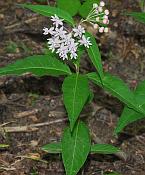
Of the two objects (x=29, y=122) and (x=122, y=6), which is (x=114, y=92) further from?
(x=122, y=6)

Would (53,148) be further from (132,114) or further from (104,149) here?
(132,114)

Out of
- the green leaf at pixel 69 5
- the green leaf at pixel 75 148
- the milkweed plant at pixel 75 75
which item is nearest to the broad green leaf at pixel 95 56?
the milkweed plant at pixel 75 75

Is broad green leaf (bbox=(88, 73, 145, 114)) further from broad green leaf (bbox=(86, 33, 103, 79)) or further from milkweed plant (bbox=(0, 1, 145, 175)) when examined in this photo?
broad green leaf (bbox=(86, 33, 103, 79))

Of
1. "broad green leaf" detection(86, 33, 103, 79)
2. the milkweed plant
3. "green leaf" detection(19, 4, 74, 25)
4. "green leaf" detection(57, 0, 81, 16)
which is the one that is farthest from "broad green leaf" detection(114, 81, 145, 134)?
"green leaf" detection(57, 0, 81, 16)

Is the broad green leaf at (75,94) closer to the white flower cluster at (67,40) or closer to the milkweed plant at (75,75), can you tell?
the milkweed plant at (75,75)

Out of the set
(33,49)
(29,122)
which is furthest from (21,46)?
(29,122)
